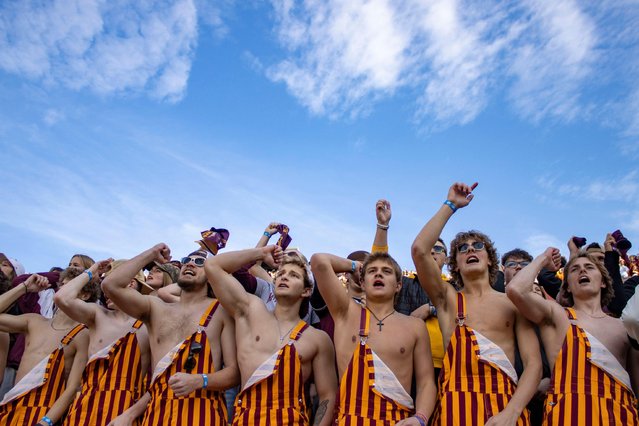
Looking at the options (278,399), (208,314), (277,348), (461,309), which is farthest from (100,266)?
(461,309)

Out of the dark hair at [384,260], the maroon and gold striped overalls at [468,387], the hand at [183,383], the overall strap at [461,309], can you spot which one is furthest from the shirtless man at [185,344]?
the overall strap at [461,309]

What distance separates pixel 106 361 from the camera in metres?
5.35

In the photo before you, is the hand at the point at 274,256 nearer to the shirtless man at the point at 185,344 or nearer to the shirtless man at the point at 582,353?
the shirtless man at the point at 185,344

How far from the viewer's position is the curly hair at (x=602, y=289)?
4957mm

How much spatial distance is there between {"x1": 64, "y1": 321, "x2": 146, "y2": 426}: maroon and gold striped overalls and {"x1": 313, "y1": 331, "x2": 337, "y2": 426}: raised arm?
1.91 m

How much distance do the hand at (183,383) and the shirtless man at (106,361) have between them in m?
0.97

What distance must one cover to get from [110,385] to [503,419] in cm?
366

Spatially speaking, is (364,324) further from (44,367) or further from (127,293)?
(44,367)

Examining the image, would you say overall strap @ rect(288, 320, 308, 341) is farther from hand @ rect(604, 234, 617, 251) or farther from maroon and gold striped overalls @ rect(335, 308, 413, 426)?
hand @ rect(604, 234, 617, 251)

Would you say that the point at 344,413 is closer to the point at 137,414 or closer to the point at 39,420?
the point at 137,414

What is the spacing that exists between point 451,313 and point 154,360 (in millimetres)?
2829

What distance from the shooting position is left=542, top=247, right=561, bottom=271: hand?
482 cm

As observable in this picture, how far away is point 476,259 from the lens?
16.2 ft

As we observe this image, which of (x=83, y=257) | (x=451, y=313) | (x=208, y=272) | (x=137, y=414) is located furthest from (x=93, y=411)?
(x=451, y=313)
